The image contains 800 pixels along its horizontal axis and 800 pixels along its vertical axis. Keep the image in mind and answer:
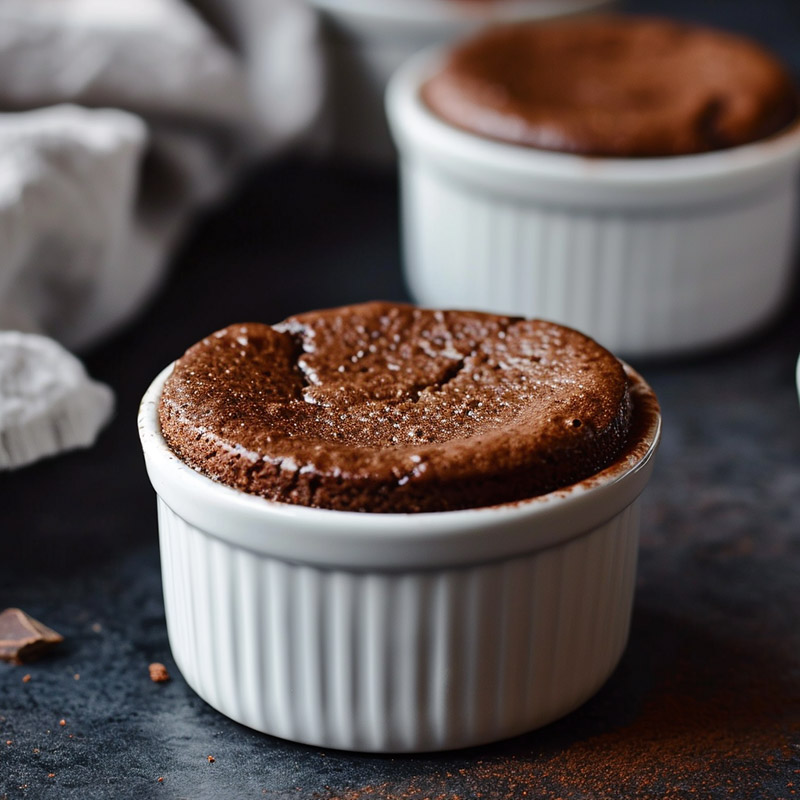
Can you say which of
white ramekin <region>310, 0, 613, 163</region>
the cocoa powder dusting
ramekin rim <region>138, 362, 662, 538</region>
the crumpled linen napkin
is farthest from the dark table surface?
white ramekin <region>310, 0, 613, 163</region>

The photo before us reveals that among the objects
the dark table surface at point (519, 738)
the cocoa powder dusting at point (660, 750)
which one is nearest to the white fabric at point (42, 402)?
the dark table surface at point (519, 738)

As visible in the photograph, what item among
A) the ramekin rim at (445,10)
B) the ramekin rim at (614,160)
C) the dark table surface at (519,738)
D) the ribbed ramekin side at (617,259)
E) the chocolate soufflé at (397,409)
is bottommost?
the dark table surface at (519,738)

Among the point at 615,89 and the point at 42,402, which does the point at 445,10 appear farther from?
the point at 42,402

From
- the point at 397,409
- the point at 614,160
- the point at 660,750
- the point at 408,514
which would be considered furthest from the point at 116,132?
the point at 660,750

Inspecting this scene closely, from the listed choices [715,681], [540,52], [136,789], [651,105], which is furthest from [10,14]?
[715,681]

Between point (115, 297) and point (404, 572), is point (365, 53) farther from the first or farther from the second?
point (404, 572)

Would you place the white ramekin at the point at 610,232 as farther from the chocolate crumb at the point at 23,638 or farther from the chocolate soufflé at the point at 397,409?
the chocolate crumb at the point at 23,638
